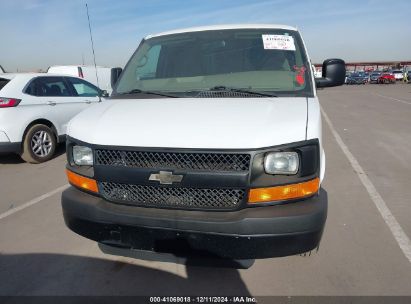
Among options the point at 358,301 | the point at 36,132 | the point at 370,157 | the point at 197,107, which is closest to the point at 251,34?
the point at 197,107

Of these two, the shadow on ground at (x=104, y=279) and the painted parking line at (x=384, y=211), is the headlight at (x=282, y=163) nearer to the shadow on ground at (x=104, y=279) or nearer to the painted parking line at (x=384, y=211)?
the shadow on ground at (x=104, y=279)

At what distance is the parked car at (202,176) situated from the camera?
7.54ft

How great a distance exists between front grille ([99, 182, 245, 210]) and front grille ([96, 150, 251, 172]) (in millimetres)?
152

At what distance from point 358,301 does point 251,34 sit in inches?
105

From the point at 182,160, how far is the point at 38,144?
5.33m

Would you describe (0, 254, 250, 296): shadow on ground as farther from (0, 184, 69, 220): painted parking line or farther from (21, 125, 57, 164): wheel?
(21, 125, 57, 164): wheel

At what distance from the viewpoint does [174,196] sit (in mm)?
2447

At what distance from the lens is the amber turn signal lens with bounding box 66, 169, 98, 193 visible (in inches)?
104

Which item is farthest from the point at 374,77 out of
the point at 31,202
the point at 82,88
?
the point at 31,202

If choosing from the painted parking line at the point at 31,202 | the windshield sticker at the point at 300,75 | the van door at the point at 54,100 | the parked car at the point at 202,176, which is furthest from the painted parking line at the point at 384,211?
the van door at the point at 54,100

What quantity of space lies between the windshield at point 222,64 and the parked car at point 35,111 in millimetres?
3462

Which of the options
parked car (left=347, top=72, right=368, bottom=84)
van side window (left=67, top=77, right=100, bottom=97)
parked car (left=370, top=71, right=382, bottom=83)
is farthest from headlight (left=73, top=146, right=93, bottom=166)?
parked car (left=370, top=71, right=382, bottom=83)

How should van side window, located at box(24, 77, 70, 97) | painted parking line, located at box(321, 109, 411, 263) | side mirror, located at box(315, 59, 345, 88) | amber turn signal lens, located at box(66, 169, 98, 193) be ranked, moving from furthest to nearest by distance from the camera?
van side window, located at box(24, 77, 70, 97) → side mirror, located at box(315, 59, 345, 88) → painted parking line, located at box(321, 109, 411, 263) → amber turn signal lens, located at box(66, 169, 98, 193)

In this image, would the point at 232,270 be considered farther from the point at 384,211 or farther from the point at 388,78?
the point at 388,78
